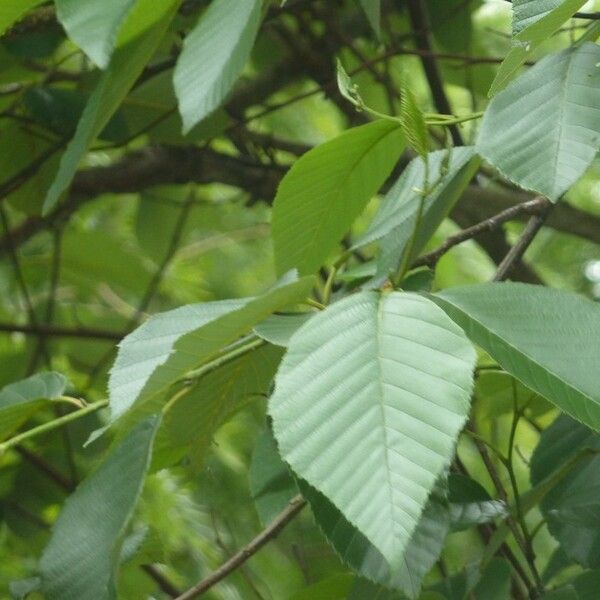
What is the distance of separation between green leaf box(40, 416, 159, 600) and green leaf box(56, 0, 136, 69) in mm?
214

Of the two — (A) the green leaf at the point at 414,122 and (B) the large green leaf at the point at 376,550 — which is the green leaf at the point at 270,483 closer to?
(B) the large green leaf at the point at 376,550

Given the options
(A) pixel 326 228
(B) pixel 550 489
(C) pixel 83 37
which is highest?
(C) pixel 83 37

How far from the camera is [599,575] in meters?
0.71

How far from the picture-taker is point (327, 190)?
0.70m

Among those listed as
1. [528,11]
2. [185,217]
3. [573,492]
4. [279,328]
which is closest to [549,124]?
[528,11]

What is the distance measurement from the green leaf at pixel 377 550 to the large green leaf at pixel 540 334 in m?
0.11

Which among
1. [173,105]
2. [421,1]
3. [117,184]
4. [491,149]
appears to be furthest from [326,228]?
[117,184]

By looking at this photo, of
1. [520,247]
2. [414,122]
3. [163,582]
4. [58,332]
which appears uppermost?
[414,122]

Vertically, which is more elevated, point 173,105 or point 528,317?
point 528,317

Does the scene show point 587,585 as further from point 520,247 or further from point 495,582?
point 520,247

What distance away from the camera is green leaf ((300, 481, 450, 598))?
60 centimetres

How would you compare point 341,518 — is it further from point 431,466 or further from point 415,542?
point 431,466

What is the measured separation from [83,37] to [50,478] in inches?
32.0

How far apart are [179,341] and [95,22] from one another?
214mm
